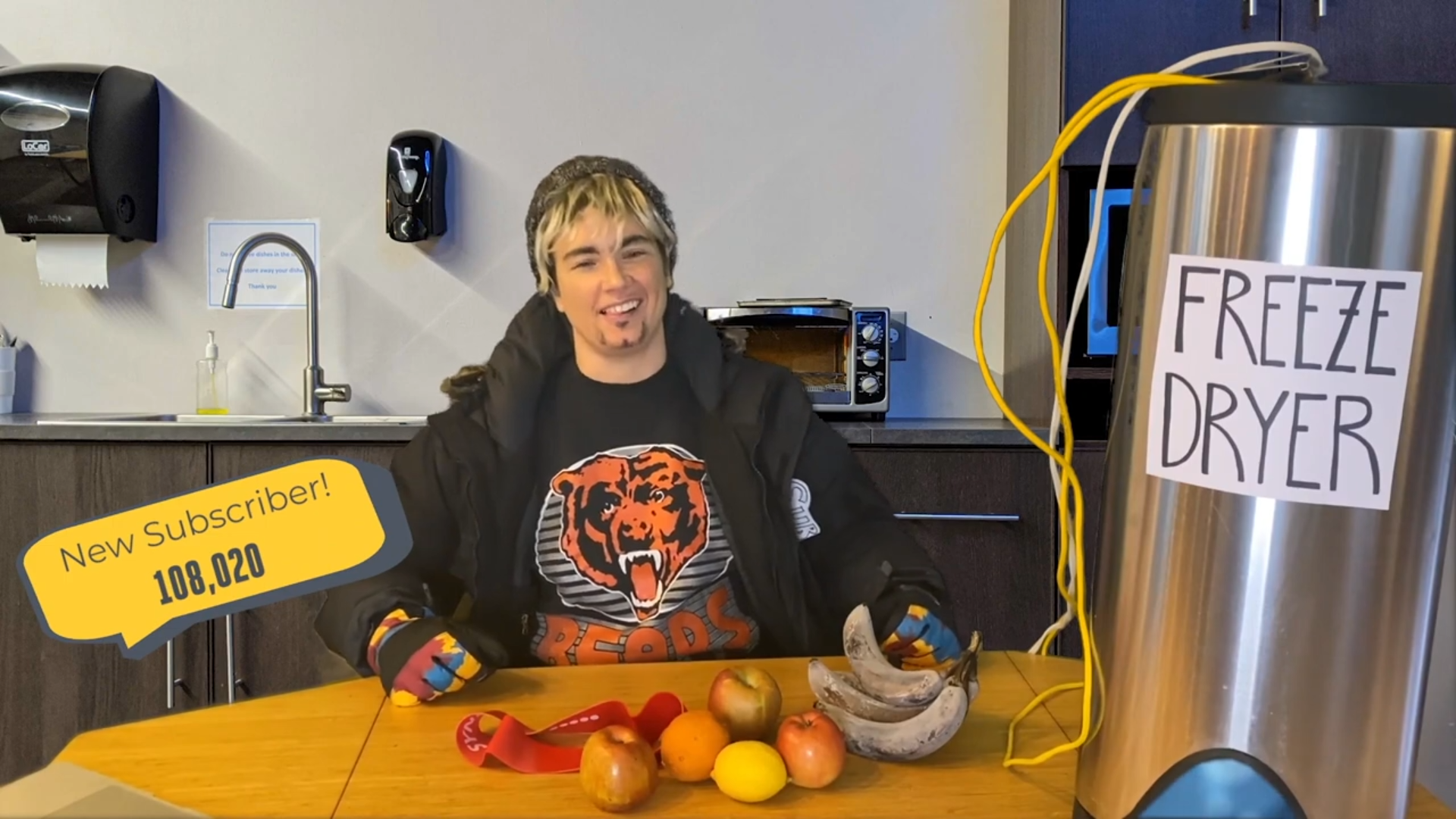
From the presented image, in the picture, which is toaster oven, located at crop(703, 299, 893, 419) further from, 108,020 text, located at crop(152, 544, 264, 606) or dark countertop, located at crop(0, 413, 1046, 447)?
108,020 text, located at crop(152, 544, 264, 606)

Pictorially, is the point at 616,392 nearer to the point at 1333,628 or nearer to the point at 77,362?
the point at 1333,628

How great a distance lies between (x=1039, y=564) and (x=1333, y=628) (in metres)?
1.29

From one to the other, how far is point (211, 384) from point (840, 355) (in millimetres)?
1380

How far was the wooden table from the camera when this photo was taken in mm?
698

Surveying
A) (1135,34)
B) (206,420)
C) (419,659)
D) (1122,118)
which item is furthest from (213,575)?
(1135,34)

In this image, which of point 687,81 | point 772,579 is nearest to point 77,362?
point 687,81

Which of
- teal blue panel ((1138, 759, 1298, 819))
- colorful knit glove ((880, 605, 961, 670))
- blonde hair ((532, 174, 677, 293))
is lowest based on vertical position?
colorful knit glove ((880, 605, 961, 670))

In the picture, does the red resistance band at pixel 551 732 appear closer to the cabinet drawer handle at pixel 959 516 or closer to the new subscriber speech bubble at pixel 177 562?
the new subscriber speech bubble at pixel 177 562

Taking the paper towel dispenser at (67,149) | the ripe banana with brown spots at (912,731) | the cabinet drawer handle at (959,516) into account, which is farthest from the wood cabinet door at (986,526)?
the paper towel dispenser at (67,149)

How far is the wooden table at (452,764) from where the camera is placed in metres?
0.70

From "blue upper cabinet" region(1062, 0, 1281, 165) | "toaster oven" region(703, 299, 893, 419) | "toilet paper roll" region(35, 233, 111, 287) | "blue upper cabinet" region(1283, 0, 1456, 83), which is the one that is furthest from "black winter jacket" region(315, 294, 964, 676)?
"toilet paper roll" region(35, 233, 111, 287)

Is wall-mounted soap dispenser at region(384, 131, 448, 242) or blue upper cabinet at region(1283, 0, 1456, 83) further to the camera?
wall-mounted soap dispenser at region(384, 131, 448, 242)

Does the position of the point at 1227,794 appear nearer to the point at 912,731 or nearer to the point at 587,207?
the point at 912,731

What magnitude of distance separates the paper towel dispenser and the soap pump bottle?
307 millimetres
